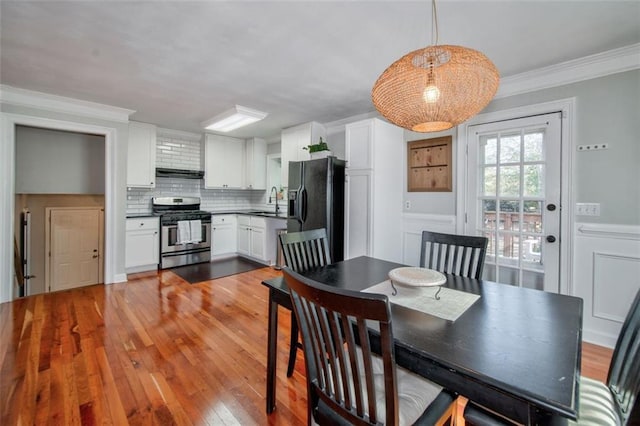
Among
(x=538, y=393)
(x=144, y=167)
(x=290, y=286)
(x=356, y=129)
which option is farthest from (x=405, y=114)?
(x=144, y=167)

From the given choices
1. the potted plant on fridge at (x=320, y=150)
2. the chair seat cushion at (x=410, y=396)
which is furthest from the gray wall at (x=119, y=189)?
the chair seat cushion at (x=410, y=396)

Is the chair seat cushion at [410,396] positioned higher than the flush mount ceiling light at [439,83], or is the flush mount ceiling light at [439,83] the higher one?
the flush mount ceiling light at [439,83]

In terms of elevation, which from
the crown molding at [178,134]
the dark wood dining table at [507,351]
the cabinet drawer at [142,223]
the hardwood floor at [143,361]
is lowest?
the hardwood floor at [143,361]

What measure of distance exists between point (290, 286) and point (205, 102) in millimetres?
3332

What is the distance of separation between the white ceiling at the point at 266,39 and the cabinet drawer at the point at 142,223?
1.88 m

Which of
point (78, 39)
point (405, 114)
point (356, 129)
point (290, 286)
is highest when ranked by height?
point (78, 39)

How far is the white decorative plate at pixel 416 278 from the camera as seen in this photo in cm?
141

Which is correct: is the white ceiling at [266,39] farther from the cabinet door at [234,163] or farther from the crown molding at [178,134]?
the cabinet door at [234,163]

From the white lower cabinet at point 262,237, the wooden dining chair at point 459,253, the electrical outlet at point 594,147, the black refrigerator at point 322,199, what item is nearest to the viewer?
the wooden dining chair at point 459,253

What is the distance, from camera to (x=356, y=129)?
3516mm

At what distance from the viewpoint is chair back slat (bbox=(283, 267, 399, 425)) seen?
31.9 inches

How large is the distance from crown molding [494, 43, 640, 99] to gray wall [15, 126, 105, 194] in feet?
18.9

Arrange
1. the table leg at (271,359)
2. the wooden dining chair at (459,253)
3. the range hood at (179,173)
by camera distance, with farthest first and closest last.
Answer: the range hood at (179,173) < the wooden dining chair at (459,253) < the table leg at (271,359)

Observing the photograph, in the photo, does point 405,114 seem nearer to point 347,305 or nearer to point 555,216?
point 347,305
